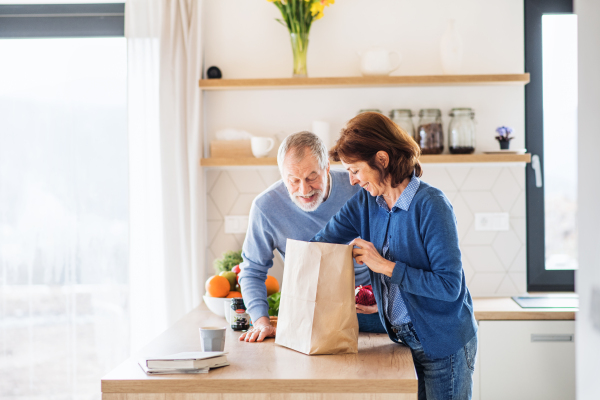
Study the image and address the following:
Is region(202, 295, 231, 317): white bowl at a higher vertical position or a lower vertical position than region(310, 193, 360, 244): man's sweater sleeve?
lower

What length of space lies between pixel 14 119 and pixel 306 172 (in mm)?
2055

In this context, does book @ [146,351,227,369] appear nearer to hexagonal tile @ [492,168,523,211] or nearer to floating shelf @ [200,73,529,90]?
floating shelf @ [200,73,529,90]

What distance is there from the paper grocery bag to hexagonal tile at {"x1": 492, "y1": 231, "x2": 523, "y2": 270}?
157 cm

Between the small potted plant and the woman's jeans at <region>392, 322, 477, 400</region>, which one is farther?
the small potted plant

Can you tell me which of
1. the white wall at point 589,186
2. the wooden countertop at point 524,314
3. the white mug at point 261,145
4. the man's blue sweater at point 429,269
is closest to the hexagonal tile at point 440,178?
the wooden countertop at point 524,314

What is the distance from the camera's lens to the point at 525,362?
2311mm

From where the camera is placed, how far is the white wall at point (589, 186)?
65cm

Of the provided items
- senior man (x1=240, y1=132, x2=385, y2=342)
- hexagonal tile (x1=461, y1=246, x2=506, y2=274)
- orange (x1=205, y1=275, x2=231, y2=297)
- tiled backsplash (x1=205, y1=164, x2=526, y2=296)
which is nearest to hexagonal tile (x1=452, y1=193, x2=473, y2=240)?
tiled backsplash (x1=205, y1=164, x2=526, y2=296)

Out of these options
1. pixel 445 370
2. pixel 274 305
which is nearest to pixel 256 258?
pixel 274 305

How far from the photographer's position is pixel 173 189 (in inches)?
107

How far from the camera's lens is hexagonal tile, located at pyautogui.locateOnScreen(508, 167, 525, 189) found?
9.02 feet

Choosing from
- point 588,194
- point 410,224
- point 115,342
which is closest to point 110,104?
point 115,342

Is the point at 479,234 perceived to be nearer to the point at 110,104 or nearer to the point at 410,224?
the point at 410,224

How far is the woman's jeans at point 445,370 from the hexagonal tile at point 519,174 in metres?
1.51
